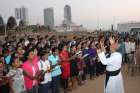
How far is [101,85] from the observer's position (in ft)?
47.8

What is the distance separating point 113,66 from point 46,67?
7.75 feet

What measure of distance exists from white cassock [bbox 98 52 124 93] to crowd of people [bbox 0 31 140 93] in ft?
2.84

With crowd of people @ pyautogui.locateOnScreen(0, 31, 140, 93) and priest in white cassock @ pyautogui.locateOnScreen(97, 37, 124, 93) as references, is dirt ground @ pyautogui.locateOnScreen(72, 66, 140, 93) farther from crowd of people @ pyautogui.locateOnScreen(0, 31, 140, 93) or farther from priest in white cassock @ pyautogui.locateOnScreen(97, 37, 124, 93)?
priest in white cassock @ pyautogui.locateOnScreen(97, 37, 124, 93)

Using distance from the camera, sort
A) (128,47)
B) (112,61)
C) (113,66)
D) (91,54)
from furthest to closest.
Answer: (128,47)
(91,54)
(113,66)
(112,61)

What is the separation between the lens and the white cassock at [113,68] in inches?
347

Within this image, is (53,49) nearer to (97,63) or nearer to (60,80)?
(60,80)

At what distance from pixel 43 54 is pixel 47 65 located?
0.34m

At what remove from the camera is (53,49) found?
39.7 ft

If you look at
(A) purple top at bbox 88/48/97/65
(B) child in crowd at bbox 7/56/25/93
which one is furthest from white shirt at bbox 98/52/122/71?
(A) purple top at bbox 88/48/97/65

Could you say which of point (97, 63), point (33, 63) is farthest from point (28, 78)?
point (97, 63)

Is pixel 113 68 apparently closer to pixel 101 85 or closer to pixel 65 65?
pixel 65 65

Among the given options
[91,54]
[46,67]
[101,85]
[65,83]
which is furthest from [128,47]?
[46,67]

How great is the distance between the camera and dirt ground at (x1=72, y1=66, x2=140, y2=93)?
523 inches

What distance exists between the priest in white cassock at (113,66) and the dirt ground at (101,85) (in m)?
4.05
